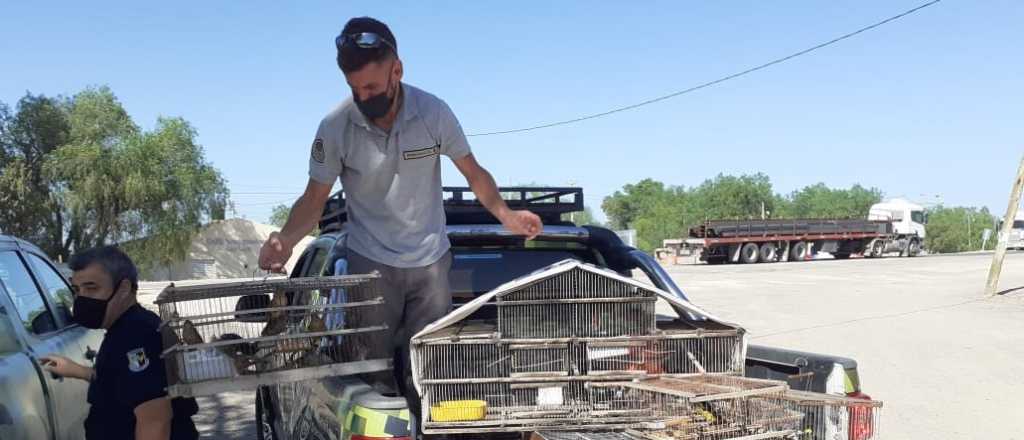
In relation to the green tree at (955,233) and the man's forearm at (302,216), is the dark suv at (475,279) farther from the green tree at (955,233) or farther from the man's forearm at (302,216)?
the green tree at (955,233)

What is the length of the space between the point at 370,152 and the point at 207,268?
53.7 meters

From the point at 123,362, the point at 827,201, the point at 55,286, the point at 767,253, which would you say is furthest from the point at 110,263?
the point at 827,201

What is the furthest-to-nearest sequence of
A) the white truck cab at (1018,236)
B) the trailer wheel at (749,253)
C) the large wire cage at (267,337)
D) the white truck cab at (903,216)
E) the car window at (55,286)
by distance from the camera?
the white truck cab at (1018,236), the white truck cab at (903,216), the trailer wheel at (749,253), the car window at (55,286), the large wire cage at (267,337)

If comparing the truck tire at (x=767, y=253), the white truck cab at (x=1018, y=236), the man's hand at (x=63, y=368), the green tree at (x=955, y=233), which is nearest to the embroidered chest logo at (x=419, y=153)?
the man's hand at (x=63, y=368)

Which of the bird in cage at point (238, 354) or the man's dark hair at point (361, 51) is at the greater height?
the man's dark hair at point (361, 51)

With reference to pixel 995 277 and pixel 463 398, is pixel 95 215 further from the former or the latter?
pixel 463 398

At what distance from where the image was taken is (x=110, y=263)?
9.45 feet

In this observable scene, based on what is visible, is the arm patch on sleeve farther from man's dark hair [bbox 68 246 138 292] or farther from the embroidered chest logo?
man's dark hair [bbox 68 246 138 292]

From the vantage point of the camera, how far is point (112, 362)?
2699 millimetres

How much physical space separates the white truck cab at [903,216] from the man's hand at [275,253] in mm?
44001

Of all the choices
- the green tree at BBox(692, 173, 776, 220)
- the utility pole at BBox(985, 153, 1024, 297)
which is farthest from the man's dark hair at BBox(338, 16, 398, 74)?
the green tree at BBox(692, 173, 776, 220)

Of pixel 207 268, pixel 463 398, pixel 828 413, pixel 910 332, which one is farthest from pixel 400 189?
pixel 207 268

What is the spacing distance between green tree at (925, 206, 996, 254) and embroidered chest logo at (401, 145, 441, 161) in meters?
67.7

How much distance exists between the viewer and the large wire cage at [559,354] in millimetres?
2777
